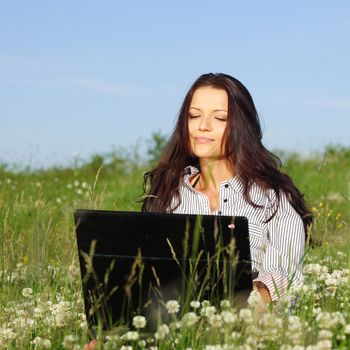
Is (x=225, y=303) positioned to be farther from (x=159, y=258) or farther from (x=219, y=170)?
(x=219, y=170)

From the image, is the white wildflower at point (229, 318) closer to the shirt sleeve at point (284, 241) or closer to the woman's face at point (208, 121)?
the shirt sleeve at point (284, 241)

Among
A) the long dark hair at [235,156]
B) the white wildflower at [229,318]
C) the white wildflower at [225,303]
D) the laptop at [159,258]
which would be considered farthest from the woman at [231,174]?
the white wildflower at [229,318]

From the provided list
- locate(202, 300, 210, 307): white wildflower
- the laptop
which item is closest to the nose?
the laptop

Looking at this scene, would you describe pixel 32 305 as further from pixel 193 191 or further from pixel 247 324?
pixel 247 324

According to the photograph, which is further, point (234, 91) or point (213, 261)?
point (234, 91)

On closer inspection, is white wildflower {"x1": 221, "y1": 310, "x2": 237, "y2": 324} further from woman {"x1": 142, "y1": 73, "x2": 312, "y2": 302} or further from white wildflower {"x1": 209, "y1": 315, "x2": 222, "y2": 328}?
woman {"x1": 142, "y1": 73, "x2": 312, "y2": 302}

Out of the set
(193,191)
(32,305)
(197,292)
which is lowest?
(32,305)

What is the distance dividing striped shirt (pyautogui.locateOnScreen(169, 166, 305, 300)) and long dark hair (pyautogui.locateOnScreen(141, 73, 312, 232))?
4 cm

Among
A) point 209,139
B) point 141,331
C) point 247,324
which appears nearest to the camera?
point 247,324

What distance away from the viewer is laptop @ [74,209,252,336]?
13.5ft

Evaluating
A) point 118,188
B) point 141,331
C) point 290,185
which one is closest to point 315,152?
point 118,188

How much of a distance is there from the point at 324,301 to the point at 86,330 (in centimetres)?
151

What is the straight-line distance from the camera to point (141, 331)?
4.45 m

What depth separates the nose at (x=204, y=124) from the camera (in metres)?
5.42
